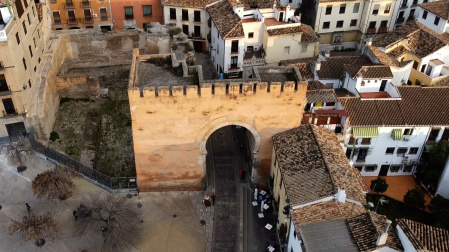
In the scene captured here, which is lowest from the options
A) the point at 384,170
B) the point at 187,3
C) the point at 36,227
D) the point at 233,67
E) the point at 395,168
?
the point at 384,170

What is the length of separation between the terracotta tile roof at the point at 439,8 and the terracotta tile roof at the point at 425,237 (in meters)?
33.4

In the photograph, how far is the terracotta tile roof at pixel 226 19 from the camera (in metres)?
46.3

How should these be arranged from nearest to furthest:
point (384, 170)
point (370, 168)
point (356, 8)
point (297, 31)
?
point (370, 168), point (384, 170), point (297, 31), point (356, 8)

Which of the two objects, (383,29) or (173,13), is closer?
(173,13)

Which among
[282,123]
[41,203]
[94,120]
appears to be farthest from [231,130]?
[41,203]

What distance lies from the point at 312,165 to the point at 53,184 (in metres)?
18.3

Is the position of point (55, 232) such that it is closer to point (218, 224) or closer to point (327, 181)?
point (218, 224)

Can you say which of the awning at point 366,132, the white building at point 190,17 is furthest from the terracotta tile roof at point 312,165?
the white building at point 190,17

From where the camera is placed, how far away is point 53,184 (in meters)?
30.8

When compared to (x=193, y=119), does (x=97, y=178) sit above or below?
below

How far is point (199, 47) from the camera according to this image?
55.9 meters

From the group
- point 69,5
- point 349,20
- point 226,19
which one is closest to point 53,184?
point 226,19

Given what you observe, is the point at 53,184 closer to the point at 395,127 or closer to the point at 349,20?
the point at 395,127

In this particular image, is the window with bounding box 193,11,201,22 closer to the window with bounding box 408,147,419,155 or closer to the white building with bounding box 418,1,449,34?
the white building with bounding box 418,1,449,34
